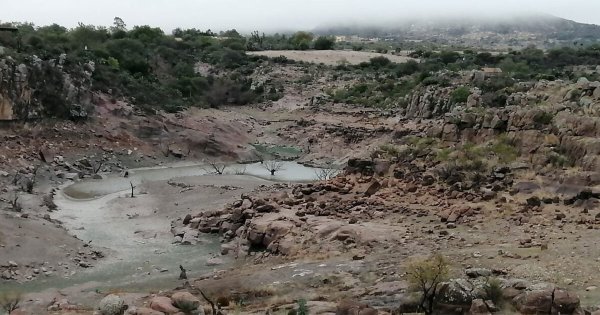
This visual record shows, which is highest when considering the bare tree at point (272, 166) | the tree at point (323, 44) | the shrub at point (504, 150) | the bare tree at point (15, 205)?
the shrub at point (504, 150)

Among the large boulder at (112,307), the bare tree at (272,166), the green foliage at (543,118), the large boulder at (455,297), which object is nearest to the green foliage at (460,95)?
the bare tree at (272,166)

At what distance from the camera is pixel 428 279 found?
14.0 meters

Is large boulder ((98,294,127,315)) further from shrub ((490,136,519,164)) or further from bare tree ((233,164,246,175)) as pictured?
bare tree ((233,164,246,175))

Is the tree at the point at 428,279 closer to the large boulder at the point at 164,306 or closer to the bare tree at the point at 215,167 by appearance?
the large boulder at the point at 164,306

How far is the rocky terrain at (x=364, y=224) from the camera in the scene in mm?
14906

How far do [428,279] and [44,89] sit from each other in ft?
112

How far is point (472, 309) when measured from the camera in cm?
1323

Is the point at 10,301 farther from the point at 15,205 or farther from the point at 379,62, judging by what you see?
the point at 379,62

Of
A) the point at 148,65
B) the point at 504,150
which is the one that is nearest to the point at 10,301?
the point at 504,150

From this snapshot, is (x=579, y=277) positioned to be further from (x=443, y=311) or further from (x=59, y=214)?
(x=59, y=214)

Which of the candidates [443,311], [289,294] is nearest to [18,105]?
[289,294]

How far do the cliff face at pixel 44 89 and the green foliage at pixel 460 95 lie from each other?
23.9 metres

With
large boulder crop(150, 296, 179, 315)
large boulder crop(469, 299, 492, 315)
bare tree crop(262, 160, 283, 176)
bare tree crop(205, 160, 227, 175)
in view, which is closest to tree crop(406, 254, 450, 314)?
large boulder crop(469, 299, 492, 315)

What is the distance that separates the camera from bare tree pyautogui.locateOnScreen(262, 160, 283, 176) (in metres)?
41.1
